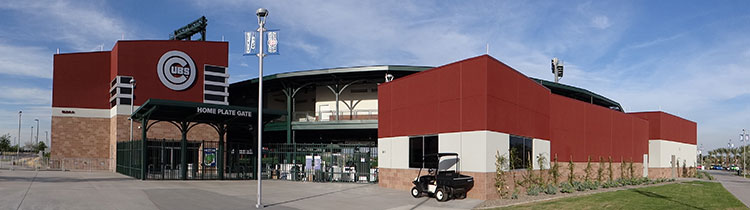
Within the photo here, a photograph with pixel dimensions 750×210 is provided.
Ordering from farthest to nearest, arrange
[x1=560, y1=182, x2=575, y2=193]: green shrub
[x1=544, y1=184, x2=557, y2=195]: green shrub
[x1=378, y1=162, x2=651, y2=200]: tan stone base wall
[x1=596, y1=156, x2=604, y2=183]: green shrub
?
[x1=596, y1=156, x2=604, y2=183]: green shrub < [x1=560, y1=182, x2=575, y2=193]: green shrub < [x1=544, y1=184, x2=557, y2=195]: green shrub < [x1=378, y1=162, x2=651, y2=200]: tan stone base wall

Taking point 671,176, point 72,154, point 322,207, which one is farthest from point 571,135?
point 72,154

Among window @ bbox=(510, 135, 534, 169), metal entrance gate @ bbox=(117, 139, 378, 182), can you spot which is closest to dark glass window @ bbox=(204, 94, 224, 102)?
metal entrance gate @ bbox=(117, 139, 378, 182)

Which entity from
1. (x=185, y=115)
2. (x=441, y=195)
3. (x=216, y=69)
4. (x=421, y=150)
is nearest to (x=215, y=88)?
(x=216, y=69)

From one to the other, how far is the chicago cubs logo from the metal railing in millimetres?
9326

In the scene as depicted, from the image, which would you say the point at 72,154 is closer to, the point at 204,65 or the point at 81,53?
the point at 81,53

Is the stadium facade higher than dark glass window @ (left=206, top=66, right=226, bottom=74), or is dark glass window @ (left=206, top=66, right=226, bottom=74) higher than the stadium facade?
dark glass window @ (left=206, top=66, right=226, bottom=74)

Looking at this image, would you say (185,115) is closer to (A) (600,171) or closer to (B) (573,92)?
(A) (600,171)

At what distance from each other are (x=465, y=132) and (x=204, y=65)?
30030 mm

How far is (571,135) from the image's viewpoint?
2780cm

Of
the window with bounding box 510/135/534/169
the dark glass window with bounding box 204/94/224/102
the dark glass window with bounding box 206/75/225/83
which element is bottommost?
the window with bounding box 510/135/534/169

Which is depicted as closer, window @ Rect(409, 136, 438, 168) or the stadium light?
window @ Rect(409, 136, 438, 168)

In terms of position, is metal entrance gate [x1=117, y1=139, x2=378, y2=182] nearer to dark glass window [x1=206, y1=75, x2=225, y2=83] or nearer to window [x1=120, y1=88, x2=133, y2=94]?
window [x1=120, y1=88, x2=133, y2=94]

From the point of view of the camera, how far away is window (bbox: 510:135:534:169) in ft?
70.4

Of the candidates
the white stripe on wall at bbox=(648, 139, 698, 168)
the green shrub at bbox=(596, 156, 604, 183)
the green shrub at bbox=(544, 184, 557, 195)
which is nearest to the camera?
the green shrub at bbox=(544, 184, 557, 195)
